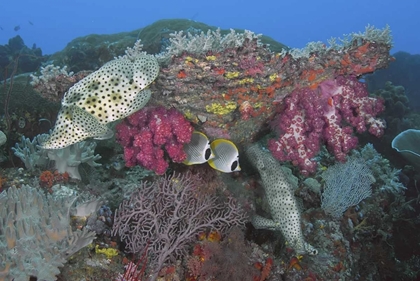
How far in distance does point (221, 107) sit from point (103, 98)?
1.26 meters

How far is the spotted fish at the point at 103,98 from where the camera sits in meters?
2.97

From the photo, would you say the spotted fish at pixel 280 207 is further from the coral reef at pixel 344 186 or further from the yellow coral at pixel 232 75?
the yellow coral at pixel 232 75

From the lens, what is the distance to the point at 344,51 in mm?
3568

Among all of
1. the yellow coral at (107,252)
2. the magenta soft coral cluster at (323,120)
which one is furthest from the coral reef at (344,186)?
the yellow coral at (107,252)

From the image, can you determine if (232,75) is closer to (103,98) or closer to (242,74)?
(242,74)

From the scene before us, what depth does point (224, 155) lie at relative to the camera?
143 inches

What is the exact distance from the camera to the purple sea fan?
10.4 feet

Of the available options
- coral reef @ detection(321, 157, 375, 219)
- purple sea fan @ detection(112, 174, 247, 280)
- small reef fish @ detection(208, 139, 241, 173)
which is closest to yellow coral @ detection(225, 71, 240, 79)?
small reef fish @ detection(208, 139, 241, 173)

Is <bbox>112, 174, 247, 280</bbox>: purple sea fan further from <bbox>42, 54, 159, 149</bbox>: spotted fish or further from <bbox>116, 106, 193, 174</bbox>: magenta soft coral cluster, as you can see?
<bbox>42, 54, 159, 149</bbox>: spotted fish

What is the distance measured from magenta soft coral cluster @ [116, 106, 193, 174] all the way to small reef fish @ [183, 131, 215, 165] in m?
0.12

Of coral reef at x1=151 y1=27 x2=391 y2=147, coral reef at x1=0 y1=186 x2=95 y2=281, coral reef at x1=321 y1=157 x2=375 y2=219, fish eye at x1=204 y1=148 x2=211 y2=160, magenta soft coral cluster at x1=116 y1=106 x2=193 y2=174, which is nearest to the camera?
coral reef at x1=0 y1=186 x2=95 y2=281

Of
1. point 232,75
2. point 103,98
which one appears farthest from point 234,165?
point 103,98

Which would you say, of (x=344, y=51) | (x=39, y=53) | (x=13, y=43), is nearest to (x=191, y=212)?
(x=344, y=51)

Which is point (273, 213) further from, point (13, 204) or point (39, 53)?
point (39, 53)
